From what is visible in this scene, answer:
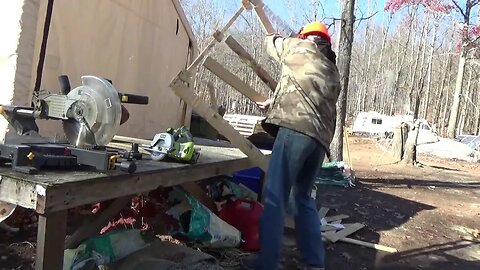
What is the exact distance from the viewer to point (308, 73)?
3.30 metres

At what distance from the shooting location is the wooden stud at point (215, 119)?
3.55 metres

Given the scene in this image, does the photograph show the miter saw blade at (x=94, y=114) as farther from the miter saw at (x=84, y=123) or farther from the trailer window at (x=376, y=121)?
the trailer window at (x=376, y=121)

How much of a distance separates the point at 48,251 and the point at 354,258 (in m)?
A: 3.01

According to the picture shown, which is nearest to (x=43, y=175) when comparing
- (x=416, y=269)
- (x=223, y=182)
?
(x=223, y=182)

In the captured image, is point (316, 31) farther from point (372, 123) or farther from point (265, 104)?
point (372, 123)

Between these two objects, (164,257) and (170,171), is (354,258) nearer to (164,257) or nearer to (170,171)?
(164,257)

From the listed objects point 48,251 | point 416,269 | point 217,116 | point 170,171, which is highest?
point 217,116

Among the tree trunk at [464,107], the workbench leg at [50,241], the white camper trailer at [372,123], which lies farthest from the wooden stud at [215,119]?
the tree trunk at [464,107]

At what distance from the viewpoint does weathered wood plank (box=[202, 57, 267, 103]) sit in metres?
4.16

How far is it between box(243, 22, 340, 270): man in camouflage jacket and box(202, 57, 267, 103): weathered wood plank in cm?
69

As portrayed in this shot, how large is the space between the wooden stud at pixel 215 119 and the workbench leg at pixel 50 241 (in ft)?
5.09

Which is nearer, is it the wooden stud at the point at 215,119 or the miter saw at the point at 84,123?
the miter saw at the point at 84,123

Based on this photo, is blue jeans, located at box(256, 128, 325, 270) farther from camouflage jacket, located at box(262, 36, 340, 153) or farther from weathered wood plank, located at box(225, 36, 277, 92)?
weathered wood plank, located at box(225, 36, 277, 92)

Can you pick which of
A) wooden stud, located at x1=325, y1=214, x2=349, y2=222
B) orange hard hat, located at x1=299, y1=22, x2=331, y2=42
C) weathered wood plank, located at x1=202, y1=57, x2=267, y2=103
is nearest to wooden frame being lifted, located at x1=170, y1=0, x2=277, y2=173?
weathered wood plank, located at x1=202, y1=57, x2=267, y2=103
